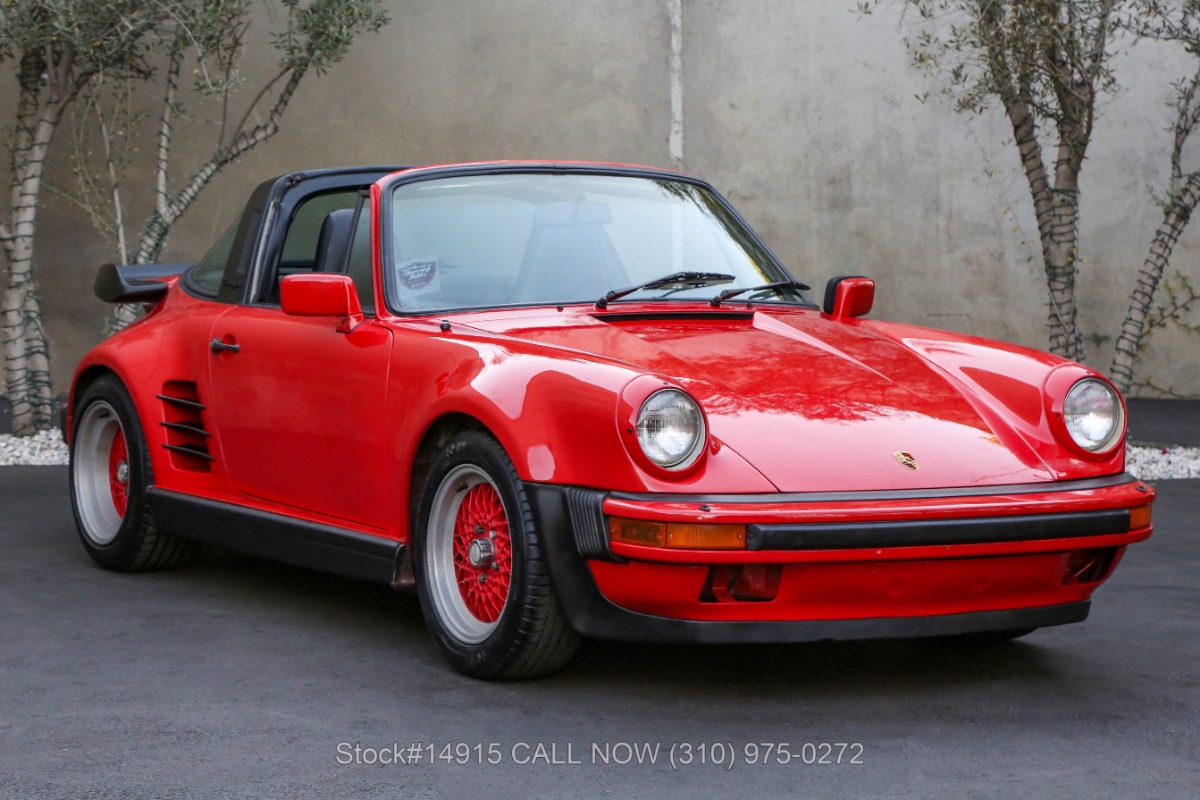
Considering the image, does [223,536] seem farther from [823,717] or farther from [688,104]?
[688,104]

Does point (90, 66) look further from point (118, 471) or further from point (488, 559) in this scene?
point (488, 559)

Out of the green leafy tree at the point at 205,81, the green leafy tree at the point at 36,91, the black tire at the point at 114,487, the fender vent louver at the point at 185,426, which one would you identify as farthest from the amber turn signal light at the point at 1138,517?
the green leafy tree at the point at 36,91

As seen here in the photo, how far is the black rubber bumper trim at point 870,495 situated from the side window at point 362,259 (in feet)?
4.63

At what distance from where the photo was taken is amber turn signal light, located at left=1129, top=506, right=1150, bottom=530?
13.4 ft

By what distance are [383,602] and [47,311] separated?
8.36 metres

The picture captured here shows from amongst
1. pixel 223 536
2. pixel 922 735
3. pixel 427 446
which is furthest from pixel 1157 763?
pixel 223 536

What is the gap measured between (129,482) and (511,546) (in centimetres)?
221

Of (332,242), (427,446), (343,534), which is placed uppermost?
(332,242)

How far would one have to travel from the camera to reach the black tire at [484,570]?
3926 millimetres

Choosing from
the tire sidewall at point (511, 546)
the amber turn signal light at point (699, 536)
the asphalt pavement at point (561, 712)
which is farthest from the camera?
the tire sidewall at point (511, 546)

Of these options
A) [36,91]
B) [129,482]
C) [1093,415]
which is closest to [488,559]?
[1093,415]

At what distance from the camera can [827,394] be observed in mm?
4109

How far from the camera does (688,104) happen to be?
13148 mm

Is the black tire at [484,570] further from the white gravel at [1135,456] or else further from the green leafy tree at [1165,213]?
the green leafy tree at [1165,213]
